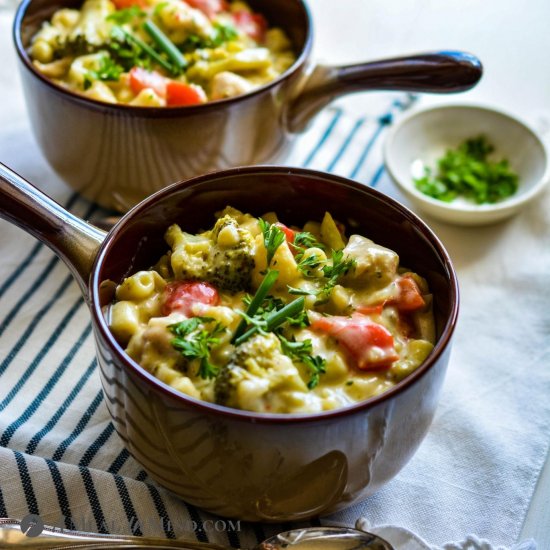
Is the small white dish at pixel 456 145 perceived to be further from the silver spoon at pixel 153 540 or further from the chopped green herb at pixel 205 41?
the silver spoon at pixel 153 540

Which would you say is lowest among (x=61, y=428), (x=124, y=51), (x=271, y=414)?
(x=61, y=428)

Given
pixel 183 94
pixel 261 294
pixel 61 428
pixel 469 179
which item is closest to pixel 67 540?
pixel 61 428

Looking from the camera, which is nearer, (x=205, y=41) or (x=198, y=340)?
(x=198, y=340)

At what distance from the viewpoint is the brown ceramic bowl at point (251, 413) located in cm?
144

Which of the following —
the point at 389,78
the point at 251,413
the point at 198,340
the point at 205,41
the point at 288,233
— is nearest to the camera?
the point at 251,413

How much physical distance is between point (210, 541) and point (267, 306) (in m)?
0.53

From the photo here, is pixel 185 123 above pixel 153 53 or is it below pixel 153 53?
below

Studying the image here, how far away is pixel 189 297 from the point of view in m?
1.74

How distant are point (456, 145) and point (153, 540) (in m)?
1.84

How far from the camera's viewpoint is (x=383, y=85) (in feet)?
7.90

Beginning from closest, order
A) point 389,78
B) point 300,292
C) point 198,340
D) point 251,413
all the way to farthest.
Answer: point 251,413
point 198,340
point 300,292
point 389,78

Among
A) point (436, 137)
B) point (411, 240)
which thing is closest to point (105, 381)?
point (411, 240)

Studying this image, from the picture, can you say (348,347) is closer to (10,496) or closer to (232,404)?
(232,404)

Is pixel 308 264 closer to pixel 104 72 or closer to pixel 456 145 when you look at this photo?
pixel 104 72
